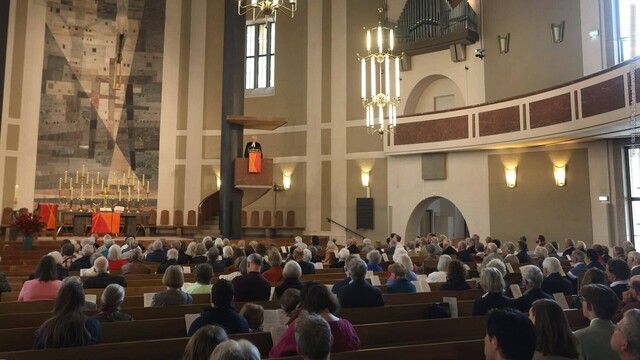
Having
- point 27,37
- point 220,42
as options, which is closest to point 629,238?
point 220,42

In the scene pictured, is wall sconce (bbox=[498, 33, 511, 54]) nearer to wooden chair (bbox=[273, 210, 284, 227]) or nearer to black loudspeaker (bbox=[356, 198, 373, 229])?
black loudspeaker (bbox=[356, 198, 373, 229])

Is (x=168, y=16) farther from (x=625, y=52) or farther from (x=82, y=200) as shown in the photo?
(x=625, y=52)

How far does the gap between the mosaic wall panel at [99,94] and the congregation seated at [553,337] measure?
18.4 meters

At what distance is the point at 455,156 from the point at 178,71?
35.5 feet

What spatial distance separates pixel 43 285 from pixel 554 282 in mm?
5256

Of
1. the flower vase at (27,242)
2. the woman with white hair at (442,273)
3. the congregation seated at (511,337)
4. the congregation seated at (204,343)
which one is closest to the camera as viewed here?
the congregation seated at (204,343)

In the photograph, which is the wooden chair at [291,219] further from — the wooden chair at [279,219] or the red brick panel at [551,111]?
the red brick panel at [551,111]

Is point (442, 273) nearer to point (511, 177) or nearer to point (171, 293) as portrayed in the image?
point (171, 293)

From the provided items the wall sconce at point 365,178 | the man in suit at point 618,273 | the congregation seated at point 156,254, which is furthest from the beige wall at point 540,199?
the congregation seated at point 156,254

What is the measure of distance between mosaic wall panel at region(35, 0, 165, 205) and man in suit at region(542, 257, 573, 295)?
16.3 metres

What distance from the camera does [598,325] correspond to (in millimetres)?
3410

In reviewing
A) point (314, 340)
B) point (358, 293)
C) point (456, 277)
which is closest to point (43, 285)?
point (358, 293)

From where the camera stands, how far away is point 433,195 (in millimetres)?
17156

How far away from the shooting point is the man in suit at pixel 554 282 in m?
5.85
